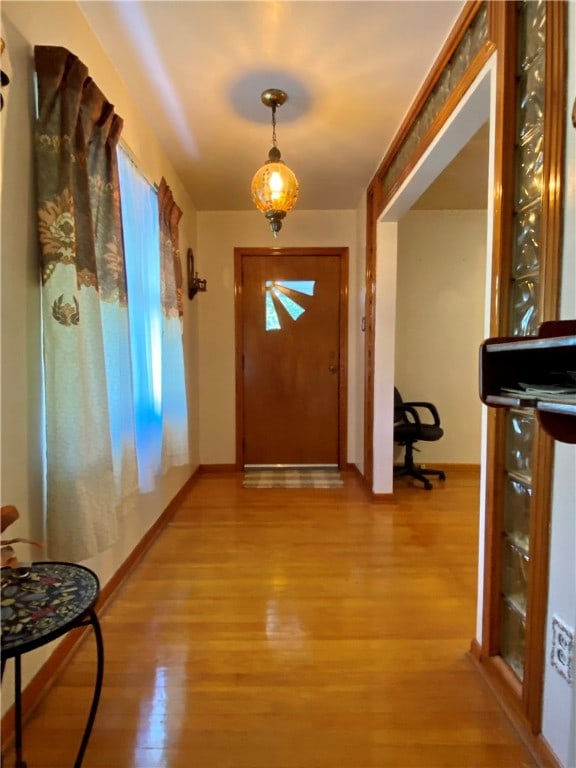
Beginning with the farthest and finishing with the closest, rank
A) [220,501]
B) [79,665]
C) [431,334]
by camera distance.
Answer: [431,334] < [220,501] < [79,665]

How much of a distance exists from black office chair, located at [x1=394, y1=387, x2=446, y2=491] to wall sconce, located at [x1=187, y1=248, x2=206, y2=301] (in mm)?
1864

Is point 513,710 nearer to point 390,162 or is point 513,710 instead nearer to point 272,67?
point 272,67

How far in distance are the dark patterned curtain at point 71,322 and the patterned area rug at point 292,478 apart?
7.01 feet

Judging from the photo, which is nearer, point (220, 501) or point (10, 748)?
point (10, 748)

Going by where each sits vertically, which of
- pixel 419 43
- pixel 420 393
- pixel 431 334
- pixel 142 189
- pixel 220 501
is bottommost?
pixel 220 501

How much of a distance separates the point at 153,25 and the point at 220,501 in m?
2.73

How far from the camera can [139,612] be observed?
5.84ft

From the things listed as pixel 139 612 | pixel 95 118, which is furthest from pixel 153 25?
pixel 139 612

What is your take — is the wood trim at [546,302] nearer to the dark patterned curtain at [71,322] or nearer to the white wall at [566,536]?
the white wall at [566,536]

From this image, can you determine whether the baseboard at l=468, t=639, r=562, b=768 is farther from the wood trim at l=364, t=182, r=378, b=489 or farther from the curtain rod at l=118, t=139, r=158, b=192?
the curtain rod at l=118, t=139, r=158, b=192

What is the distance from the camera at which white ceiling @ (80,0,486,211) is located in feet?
5.08

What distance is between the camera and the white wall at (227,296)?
3826 mm

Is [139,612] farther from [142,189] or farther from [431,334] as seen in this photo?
[431,334]

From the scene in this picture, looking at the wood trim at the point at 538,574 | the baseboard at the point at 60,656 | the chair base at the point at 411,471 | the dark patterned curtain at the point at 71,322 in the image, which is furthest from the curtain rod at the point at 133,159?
the chair base at the point at 411,471
